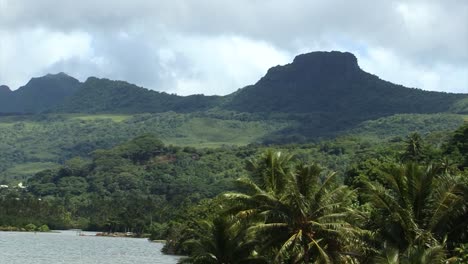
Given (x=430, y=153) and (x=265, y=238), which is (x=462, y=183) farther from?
(x=430, y=153)

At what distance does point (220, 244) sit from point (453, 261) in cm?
1543

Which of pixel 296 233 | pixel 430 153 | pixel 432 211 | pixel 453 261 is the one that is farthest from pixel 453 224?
pixel 430 153

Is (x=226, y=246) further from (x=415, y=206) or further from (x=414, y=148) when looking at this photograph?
(x=414, y=148)

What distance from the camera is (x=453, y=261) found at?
38094 mm

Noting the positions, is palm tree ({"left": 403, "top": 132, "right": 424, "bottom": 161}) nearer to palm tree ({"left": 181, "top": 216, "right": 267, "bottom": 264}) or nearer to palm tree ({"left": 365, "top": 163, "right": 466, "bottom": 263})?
palm tree ({"left": 181, "top": 216, "right": 267, "bottom": 264})

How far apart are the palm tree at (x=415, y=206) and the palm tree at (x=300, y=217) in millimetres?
2588

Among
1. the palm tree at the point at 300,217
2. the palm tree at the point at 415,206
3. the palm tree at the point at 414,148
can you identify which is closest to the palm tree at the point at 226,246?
the palm tree at the point at 300,217

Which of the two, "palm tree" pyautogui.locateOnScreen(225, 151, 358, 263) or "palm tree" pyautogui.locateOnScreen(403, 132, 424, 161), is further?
"palm tree" pyautogui.locateOnScreen(403, 132, 424, 161)

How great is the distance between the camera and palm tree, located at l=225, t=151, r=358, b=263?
1763 inches

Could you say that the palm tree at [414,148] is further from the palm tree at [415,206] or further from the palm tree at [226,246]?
the palm tree at [415,206]


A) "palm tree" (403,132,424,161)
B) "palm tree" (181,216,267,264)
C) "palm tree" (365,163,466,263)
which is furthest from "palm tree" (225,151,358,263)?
"palm tree" (403,132,424,161)

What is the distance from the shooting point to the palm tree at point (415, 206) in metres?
41.8

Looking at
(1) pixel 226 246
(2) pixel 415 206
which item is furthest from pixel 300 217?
(2) pixel 415 206

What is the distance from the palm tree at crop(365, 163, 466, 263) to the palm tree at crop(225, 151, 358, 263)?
102 inches
